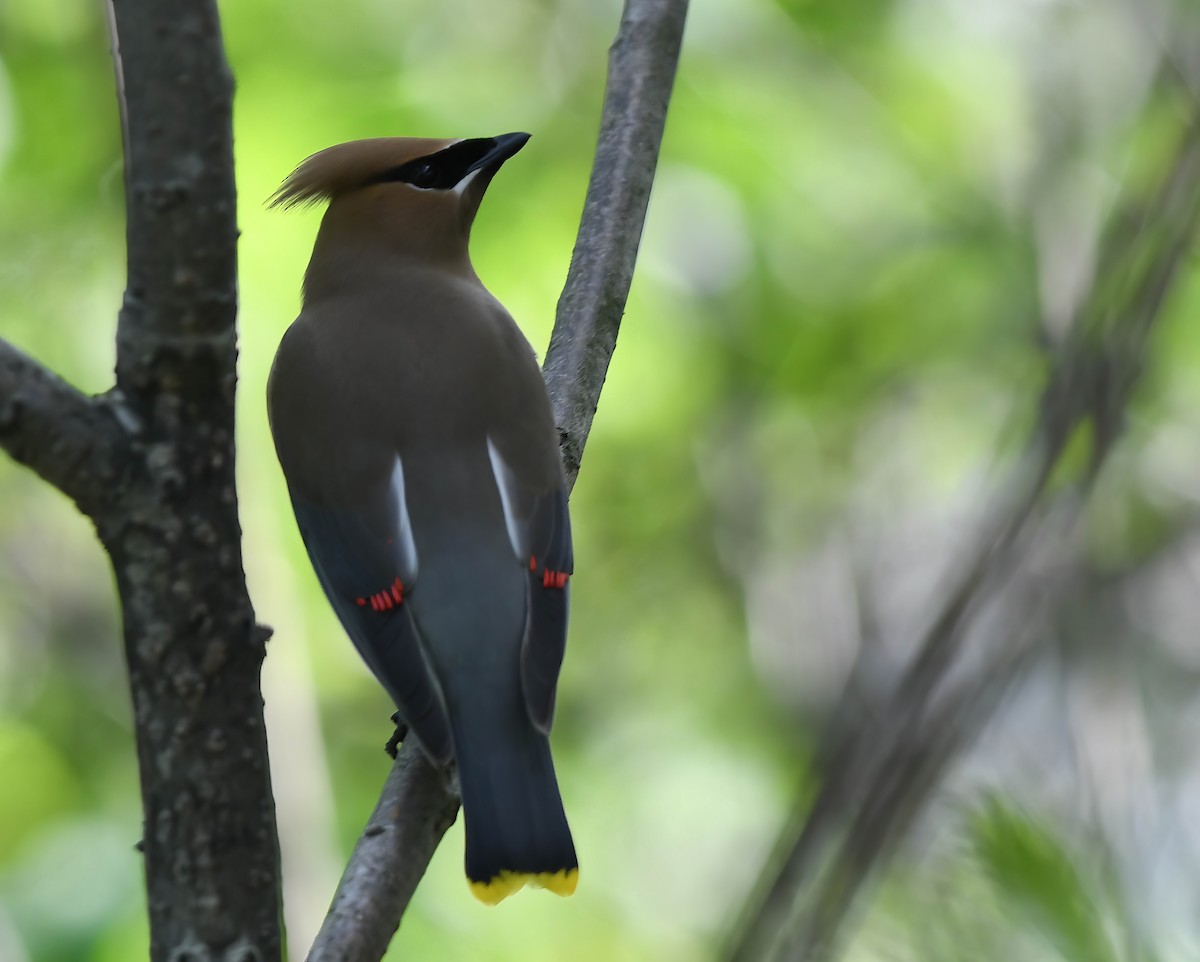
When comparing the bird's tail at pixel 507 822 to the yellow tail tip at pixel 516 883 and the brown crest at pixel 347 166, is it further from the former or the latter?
the brown crest at pixel 347 166

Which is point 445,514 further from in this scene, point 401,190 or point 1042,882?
point 1042,882

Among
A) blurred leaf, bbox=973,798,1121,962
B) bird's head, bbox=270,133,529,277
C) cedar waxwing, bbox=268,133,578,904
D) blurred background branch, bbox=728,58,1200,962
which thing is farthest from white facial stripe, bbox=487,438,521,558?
blurred background branch, bbox=728,58,1200,962

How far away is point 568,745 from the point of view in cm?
391

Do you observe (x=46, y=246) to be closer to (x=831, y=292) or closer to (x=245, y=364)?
(x=245, y=364)

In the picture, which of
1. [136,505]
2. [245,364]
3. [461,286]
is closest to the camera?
[136,505]

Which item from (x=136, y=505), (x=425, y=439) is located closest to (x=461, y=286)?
(x=425, y=439)

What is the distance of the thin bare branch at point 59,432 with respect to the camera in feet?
4.14

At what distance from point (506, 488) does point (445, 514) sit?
98 mm

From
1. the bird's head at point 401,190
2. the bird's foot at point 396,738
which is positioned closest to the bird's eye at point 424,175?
the bird's head at point 401,190

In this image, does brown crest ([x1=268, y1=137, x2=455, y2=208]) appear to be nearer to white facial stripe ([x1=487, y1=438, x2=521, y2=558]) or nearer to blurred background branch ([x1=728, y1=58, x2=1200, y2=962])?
white facial stripe ([x1=487, y1=438, x2=521, y2=558])

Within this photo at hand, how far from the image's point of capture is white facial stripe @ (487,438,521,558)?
2266 mm

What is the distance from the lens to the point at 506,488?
90.6 inches

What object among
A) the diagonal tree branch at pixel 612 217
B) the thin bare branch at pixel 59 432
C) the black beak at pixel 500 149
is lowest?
the thin bare branch at pixel 59 432

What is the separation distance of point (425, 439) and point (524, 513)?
0.19 metres
